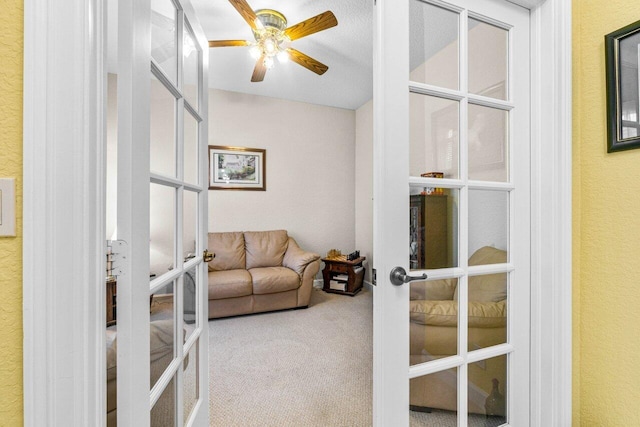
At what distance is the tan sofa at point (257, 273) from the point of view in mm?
3127

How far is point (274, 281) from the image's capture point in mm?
3268

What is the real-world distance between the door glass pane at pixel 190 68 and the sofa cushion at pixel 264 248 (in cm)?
274

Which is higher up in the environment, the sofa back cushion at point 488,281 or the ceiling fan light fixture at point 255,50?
the ceiling fan light fixture at point 255,50

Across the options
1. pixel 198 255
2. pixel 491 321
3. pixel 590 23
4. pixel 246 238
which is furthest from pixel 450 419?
pixel 246 238

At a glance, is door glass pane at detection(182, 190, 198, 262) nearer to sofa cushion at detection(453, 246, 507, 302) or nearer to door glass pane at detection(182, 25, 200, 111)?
door glass pane at detection(182, 25, 200, 111)

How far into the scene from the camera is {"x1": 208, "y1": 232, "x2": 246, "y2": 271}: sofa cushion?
353cm

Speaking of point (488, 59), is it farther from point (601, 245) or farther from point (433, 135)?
point (601, 245)

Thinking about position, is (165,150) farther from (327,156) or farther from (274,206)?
(327,156)

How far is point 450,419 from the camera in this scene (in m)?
1.13

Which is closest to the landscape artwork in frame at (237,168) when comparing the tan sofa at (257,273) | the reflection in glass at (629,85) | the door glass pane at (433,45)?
the tan sofa at (257,273)

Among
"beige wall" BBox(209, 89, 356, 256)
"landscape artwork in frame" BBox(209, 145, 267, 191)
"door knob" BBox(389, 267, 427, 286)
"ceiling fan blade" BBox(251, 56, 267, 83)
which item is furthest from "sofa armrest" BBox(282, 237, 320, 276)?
"door knob" BBox(389, 267, 427, 286)

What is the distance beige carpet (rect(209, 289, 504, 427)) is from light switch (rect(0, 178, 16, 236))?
1.28 metres

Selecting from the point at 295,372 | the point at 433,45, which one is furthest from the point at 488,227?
the point at 295,372

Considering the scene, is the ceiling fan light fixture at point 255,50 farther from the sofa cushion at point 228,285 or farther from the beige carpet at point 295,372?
the beige carpet at point 295,372
